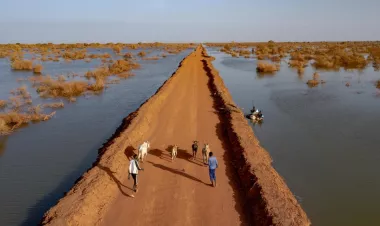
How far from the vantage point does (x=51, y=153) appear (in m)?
17.5

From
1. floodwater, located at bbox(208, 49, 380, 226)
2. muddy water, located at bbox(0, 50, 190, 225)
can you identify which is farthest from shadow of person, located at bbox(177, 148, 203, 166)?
muddy water, located at bbox(0, 50, 190, 225)

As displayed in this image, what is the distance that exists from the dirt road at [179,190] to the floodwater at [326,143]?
129 inches

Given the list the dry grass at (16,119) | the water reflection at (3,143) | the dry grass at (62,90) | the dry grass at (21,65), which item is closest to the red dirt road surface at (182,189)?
the water reflection at (3,143)

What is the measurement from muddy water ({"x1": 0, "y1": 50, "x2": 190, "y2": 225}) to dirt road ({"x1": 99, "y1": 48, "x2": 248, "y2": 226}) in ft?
11.6

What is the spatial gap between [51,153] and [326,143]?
601 inches

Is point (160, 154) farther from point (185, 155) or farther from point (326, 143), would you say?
point (326, 143)

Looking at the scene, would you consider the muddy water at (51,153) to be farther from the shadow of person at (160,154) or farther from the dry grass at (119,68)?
the dry grass at (119,68)

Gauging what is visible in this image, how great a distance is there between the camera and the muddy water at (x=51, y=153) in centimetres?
1262

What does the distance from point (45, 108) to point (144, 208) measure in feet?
68.2

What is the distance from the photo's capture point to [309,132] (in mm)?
20703

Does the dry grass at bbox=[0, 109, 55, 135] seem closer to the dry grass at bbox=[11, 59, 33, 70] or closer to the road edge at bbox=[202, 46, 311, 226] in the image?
the road edge at bbox=[202, 46, 311, 226]

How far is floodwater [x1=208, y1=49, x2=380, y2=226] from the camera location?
1244 centimetres

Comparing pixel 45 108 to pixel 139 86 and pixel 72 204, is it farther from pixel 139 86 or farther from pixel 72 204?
pixel 72 204

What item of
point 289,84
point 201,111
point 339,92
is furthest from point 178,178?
point 289,84
